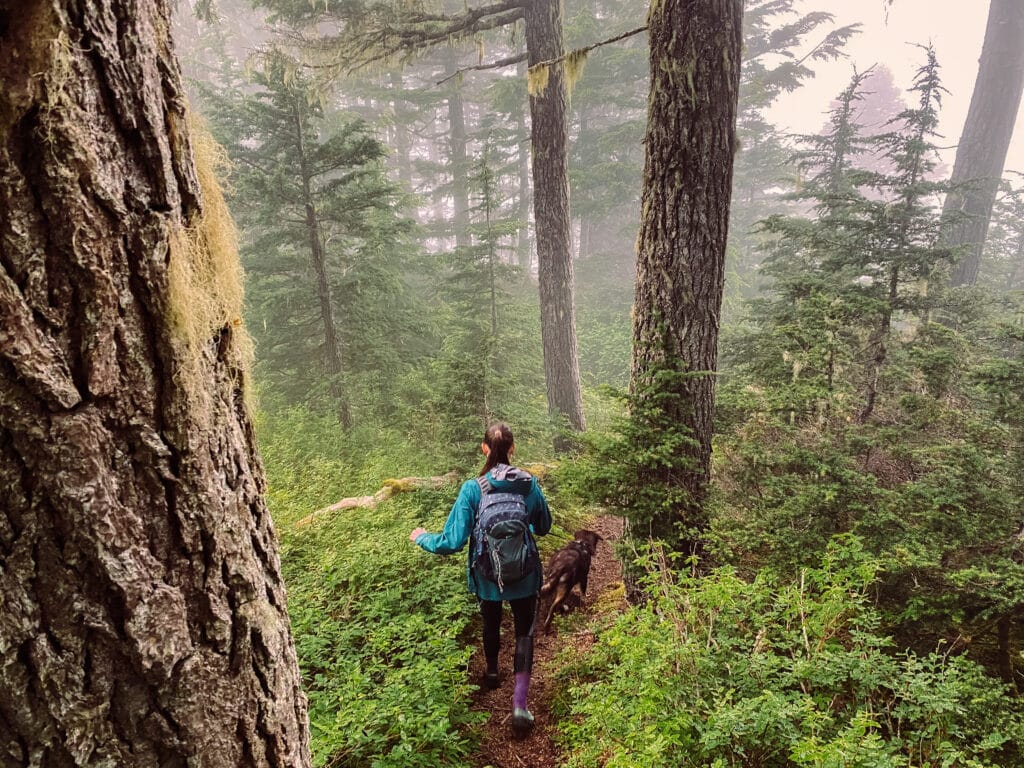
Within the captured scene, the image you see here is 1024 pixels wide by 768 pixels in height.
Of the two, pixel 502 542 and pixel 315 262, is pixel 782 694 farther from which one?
pixel 315 262

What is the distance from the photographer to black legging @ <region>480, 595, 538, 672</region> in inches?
148

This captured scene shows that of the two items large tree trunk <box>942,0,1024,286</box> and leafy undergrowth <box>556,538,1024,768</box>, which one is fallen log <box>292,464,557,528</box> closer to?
leafy undergrowth <box>556,538,1024,768</box>

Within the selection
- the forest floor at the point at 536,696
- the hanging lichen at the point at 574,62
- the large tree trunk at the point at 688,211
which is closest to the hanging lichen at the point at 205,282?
the forest floor at the point at 536,696

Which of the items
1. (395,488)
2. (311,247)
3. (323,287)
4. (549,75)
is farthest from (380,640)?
(311,247)

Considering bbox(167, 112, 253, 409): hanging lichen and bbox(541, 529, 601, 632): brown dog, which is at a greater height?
bbox(167, 112, 253, 409): hanging lichen

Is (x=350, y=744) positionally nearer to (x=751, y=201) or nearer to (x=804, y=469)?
(x=804, y=469)

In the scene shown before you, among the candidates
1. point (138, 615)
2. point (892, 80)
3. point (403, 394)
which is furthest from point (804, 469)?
point (892, 80)

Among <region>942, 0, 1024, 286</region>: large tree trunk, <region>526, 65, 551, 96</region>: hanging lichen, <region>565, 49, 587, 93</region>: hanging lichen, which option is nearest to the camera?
<region>565, 49, 587, 93</region>: hanging lichen

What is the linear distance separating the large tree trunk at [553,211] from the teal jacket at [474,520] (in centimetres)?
352

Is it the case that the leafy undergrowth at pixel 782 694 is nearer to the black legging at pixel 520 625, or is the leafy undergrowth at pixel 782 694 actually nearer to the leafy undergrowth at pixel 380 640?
the black legging at pixel 520 625

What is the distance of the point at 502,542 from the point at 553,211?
6582 millimetres

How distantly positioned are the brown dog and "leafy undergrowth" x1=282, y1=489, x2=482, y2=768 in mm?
884

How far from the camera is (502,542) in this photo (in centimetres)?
359

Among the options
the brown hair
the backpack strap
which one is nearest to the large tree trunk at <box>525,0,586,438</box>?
the brown hair
